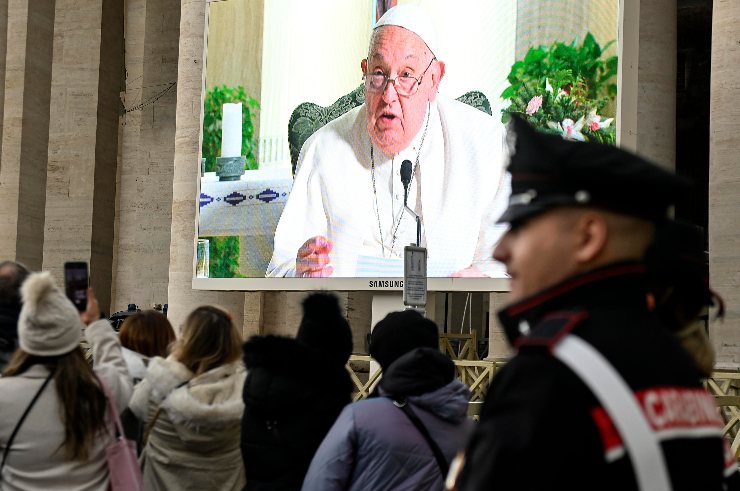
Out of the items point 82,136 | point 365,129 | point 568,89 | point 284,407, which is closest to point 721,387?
point 568,89

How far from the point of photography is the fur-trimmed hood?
4754mm

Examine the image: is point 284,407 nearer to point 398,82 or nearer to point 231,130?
point 398,82

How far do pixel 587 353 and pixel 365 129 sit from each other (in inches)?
514

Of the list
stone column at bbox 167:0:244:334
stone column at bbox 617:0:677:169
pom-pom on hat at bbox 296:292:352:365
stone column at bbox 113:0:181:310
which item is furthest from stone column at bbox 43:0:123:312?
pom-pom on hat at bbox 296:292:352:365

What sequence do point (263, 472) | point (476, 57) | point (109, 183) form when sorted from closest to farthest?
point (263, 472)
point (476, 57)
point (109, 183)

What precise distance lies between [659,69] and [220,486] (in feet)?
35.6

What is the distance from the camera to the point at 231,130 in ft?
52.7

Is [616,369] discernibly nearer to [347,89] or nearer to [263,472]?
[263,472]

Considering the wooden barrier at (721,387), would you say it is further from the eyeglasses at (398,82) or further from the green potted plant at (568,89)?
the eyeglasses at (398,82)

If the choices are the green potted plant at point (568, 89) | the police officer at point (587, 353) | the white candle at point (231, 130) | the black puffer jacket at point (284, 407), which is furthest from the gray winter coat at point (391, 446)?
the white candle at point (231, 130)

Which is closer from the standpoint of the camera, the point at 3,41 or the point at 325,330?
the point at 325,330

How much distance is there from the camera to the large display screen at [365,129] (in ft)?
43.5

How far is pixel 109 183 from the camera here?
23.4 metres

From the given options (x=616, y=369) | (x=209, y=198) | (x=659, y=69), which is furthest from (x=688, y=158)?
(x=616, y=369)
